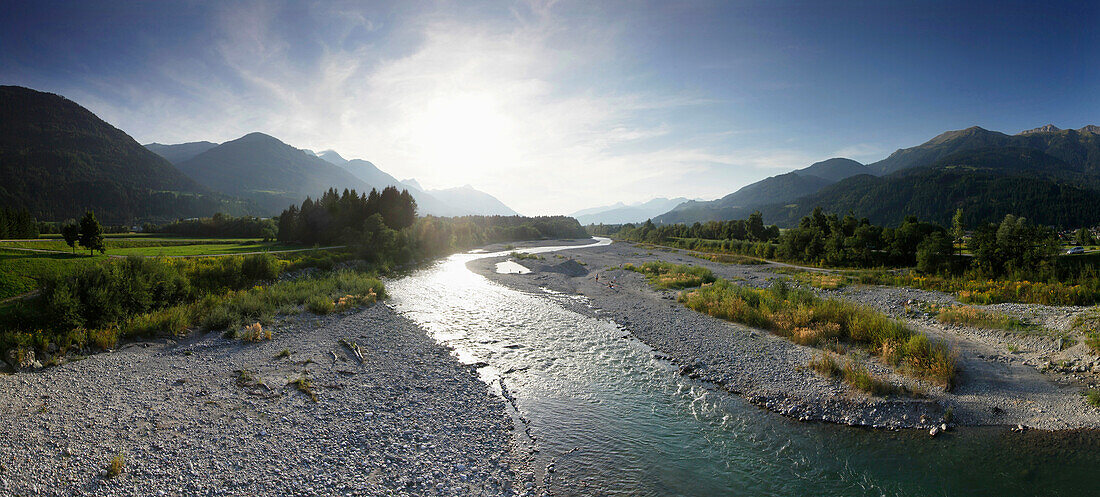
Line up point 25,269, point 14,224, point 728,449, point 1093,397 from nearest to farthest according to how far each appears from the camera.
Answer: point 728,449 < point 1093,397 < point 25,269 < point 14,224

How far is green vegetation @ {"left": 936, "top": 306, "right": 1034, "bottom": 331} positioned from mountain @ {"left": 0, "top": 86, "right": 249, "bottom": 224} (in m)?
175

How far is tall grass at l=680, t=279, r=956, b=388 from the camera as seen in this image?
39.9 feet

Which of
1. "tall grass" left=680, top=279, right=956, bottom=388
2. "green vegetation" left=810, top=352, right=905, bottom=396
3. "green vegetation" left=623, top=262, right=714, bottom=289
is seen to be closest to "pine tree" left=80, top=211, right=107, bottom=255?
"tall grass" left=680, top=279, right=956, bottom=388

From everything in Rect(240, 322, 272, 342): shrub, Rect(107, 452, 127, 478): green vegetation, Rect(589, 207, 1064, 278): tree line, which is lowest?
Rect(107, 452, 127, 478): green vegetation

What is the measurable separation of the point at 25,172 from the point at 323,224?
146 meters

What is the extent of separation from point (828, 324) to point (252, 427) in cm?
2032

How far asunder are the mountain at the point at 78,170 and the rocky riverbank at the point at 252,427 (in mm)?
151750

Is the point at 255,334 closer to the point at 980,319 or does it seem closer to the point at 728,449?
the point at 728,449

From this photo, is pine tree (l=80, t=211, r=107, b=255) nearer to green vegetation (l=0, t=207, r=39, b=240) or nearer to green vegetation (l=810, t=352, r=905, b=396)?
green vegetation (l=0, t=207, r=39, b=240)

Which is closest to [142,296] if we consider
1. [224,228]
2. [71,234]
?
[71,234]

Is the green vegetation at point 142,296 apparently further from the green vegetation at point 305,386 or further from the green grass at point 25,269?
the green vegetation at point 305,386

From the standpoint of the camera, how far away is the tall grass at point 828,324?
479 inches

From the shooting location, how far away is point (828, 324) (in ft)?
52.1

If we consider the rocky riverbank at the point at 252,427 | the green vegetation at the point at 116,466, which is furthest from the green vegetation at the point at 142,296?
the green vegetation at the point at 116,466
